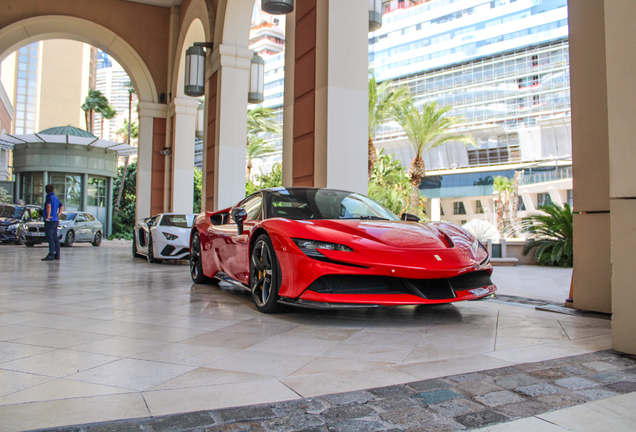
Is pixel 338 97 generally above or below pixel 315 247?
above

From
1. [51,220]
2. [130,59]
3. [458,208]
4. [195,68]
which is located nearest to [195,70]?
[195,68]

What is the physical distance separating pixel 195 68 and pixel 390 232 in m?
9.92

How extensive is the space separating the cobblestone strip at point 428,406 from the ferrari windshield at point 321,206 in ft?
7.56

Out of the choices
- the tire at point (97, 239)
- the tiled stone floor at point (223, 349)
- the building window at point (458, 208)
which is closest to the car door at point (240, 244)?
the tiled stone floor at point (223, 349)

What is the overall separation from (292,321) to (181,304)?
56.2 inches

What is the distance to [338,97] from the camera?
6500 millimetres

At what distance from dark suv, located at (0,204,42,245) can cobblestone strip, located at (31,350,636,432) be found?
1900 centimetres

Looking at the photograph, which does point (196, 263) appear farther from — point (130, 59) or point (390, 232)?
point (130, 59)

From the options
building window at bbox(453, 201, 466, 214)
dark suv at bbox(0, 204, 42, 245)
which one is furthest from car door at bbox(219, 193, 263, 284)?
building window at bbox(453, 201, 466, 214)

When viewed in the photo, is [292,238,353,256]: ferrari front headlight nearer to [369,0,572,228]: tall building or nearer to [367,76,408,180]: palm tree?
[367,76,408,180]: palm tree

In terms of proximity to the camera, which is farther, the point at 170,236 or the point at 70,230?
the point at 70,230

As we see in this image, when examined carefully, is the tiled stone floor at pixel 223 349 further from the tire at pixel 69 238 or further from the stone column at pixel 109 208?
the stone column at pixel 109 208

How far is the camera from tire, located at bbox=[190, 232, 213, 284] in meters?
6.34

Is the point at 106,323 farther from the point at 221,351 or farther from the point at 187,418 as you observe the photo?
the point at 187,418
